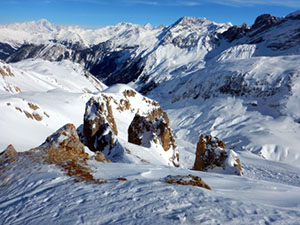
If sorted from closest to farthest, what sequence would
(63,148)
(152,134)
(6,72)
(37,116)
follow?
(63,148), (152,134), (37,116), (6,72)

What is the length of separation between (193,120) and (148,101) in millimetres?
37561

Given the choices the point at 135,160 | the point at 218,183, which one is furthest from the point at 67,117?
the point at 218,183

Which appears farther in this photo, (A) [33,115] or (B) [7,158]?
(A) [33,115]

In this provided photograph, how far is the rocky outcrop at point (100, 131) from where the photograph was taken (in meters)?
26.4

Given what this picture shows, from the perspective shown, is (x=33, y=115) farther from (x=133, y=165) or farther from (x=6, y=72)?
(x=6, y=72)

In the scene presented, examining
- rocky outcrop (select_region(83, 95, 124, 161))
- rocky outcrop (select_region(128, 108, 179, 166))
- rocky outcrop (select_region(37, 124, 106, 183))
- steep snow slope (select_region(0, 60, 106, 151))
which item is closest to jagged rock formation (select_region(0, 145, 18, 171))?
rocky outcrop (select_region(37, 124, 106, 183))

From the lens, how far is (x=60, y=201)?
7.98m

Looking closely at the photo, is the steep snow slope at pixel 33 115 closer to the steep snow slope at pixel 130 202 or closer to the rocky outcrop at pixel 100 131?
the rocky outcrop at pixel 100 131

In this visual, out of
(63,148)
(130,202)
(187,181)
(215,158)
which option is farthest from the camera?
(215,158)

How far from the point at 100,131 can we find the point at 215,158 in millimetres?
15272

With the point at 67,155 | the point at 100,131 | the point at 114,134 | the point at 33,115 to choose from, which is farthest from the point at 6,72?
the point at 67,155

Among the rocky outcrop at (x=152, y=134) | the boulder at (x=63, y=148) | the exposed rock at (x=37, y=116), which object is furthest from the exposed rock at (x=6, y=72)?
the boulder at (x=63, y=148)

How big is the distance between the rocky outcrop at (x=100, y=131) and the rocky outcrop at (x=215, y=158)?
11479mm

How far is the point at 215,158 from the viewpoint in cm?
2928
